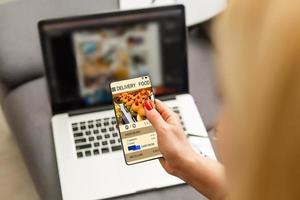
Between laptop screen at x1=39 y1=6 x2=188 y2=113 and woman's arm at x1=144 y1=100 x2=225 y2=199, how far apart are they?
0.18m

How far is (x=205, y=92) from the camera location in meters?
1.27

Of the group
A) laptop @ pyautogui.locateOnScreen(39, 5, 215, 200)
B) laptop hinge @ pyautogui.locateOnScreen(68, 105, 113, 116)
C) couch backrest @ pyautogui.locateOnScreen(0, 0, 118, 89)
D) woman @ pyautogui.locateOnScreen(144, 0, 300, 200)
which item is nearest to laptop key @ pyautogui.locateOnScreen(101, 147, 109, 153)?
laptop @ pyautogui.locateOnScreen(39, 5, 215, 200)

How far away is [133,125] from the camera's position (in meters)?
1.02

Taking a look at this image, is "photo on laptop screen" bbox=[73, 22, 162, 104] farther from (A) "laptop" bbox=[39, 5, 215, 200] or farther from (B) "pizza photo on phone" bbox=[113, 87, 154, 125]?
(B) "pizza photo on phone" bbox=[113, 87, 154, 125]

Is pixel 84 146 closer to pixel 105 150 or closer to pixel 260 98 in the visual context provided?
pixel 105 150

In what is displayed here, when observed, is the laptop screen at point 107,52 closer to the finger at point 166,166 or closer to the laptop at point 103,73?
the laptop at point 103,73

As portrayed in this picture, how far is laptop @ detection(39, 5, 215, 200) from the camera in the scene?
1.11m

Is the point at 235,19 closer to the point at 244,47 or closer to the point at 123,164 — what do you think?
the point at 244,47

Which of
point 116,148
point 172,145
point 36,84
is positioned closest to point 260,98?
point 172,145

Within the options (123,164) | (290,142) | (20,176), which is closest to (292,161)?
(290,142)

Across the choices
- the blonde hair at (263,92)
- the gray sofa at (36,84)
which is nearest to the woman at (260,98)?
the blonde hair at (263,92)

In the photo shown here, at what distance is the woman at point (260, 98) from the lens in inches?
19.5

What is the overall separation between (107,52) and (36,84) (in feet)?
0.82

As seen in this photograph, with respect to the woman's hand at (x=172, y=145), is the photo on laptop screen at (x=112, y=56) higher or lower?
higher
